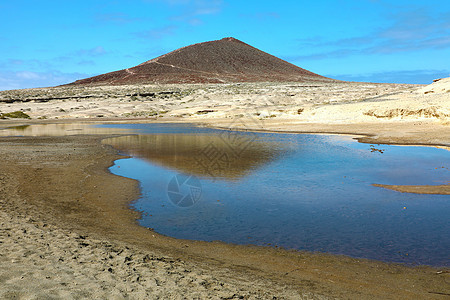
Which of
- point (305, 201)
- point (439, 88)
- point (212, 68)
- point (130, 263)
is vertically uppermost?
point (212, 68)

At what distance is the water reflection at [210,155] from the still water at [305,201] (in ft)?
0.26

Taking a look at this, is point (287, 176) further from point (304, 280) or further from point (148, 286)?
point (148, 286)

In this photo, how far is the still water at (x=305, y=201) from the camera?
738cm

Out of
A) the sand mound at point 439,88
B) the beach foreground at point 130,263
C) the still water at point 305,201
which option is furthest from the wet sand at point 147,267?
the sand mound at point 439,88

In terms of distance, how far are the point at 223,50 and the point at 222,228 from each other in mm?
127419

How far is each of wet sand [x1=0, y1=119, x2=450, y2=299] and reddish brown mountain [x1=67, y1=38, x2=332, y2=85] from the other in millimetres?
88885

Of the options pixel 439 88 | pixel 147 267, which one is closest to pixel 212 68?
pixel 439 88

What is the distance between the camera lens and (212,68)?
11481 cm

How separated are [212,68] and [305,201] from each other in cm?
10818

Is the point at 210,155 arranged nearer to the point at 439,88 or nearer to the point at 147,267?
the point at 147,267

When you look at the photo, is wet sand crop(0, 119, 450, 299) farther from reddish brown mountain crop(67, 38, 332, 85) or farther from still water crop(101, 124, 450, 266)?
reddish brown mountain crop(67, 38, 332, 85)

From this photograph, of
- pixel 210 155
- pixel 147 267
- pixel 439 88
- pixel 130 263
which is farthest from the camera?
pixel 439 88

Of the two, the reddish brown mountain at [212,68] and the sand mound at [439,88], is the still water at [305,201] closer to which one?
the sand mound at [439,88]

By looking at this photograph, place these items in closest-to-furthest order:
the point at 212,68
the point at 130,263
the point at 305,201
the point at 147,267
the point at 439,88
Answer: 1. the point at 147,267
2. the point at 130,263
3. the point at 305,201
4. the point at 439,88
5. the point at 212,68
